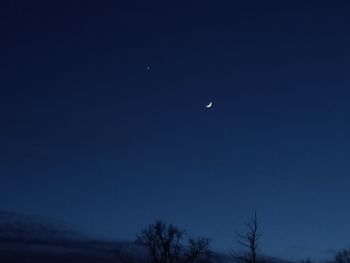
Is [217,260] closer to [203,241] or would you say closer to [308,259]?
[203,241]

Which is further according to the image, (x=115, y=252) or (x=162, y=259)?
(x=115, y=252)

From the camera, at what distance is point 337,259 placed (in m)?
63.3

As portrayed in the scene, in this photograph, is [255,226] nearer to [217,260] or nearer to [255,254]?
[255,254]

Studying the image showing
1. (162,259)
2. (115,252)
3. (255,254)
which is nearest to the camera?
(255,254)

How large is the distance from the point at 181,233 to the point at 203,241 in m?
2.22

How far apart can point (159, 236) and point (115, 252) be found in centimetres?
571

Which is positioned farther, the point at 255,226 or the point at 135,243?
the point at 135,243

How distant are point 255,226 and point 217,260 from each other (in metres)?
15.0

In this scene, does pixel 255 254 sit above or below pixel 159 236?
below

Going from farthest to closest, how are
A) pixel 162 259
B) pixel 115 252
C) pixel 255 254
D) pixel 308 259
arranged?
pixel 308 259
pixel 115 252
pixel 162 259
pixel 255 254

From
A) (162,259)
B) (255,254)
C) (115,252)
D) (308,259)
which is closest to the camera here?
(255,254)

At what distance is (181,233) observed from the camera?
155ft

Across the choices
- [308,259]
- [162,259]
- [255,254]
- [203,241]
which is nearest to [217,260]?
[203,241]

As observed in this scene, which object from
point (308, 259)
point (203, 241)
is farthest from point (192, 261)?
point (308, 259)
